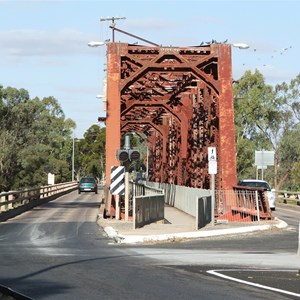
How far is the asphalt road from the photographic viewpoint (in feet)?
32.9

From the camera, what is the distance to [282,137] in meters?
78.2

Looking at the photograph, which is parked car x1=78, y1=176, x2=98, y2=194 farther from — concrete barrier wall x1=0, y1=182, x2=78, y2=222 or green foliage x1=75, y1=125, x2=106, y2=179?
green foliage x1=75, y1=125, x2=106, y2=179

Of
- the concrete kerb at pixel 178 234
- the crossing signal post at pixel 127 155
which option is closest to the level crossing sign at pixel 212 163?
the concrete kerb at pixel 178 234

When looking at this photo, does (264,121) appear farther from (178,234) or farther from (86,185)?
(178,234)

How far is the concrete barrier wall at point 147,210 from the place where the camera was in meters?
22.2

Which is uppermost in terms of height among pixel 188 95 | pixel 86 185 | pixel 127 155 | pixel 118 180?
pixel 188 95

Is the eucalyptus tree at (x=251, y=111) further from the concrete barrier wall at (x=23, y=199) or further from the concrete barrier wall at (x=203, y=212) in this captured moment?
the concrete barrier wall at (x=203, y=212)

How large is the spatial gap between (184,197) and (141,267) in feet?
72.4

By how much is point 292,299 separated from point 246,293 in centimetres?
72

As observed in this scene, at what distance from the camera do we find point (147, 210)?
23797mm

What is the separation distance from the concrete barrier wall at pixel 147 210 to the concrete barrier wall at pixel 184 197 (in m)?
1.50

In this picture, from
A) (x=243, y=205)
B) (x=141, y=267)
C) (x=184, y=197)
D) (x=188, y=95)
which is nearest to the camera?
(x=141, y=267)

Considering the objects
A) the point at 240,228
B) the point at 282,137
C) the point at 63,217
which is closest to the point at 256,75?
the point at 282,137

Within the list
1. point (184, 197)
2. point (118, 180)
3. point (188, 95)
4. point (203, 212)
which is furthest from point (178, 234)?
point (188, 95)
